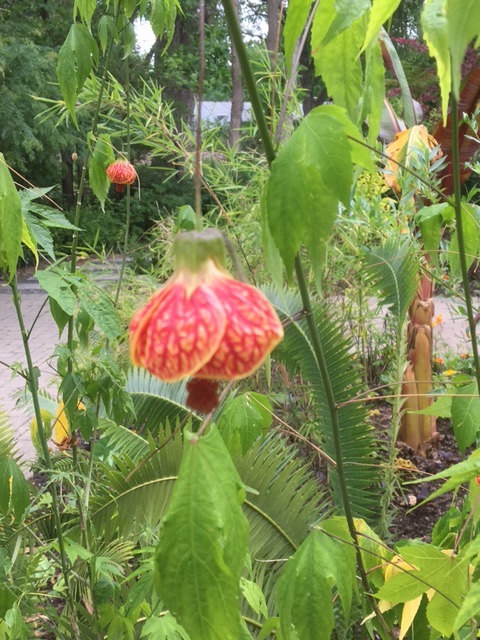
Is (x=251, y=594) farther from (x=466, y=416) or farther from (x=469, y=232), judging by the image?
(x=469, y=232)

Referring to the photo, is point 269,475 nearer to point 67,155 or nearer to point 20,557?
point 20,557

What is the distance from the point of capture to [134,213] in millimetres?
10445

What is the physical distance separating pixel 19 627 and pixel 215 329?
797mm

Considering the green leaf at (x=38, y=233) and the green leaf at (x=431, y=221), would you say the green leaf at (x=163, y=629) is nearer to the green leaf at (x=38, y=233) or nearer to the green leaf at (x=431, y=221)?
the green leaf at (x=38, y=233)

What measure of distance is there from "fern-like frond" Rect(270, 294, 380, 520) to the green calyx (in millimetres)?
1445

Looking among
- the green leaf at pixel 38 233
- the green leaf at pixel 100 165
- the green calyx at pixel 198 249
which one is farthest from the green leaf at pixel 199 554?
the green leaf at pixel 100 165

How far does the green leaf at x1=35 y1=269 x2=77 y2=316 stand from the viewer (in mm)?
999

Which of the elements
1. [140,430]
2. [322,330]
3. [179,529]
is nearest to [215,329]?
[179,529]

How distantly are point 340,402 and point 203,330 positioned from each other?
1.63 metres

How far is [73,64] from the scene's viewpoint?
43.8 inches

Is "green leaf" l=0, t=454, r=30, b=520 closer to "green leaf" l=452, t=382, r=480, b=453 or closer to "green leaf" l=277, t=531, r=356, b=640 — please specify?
"green leaf" l=277, t=531, r=356, b=640

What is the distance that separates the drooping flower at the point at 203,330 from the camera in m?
0.47

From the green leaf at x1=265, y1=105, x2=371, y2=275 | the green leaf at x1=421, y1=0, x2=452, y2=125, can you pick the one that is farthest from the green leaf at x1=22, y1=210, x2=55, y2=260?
the green leaf at x1=421, y1=0, x2=452, y2=125

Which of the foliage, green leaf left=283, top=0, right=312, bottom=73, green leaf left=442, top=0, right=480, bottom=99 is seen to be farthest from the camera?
green leaf left=283, top=0, right=312, bottom=73
